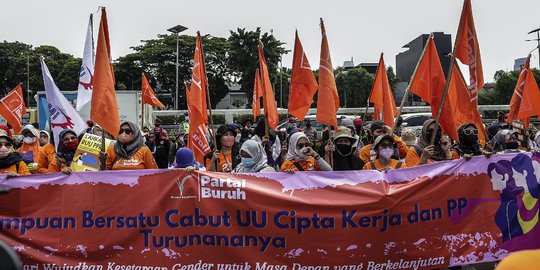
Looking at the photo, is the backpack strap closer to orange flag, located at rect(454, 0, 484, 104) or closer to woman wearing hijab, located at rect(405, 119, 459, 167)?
woman wearing hijab, located at rect(405, 119, 459, 167)

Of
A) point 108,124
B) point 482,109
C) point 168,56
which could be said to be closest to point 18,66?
point 168,56

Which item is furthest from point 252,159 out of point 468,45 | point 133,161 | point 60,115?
point 60,115

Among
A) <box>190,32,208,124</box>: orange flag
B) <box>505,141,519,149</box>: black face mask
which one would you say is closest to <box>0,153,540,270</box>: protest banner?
<box>505,141,519,149</box>: black face mask

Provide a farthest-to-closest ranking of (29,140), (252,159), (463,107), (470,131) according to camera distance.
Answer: (29,140) → (463,107) → (470,131) → (252,159)

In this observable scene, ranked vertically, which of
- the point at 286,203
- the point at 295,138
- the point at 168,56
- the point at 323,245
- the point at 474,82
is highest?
the point at 168,56

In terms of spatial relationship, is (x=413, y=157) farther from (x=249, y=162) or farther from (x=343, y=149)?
(x=249, y=162)

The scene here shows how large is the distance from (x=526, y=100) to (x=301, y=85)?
500 centimetres

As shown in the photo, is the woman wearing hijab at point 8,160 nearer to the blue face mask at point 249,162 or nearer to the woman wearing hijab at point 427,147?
the blue face mask at point 249,162

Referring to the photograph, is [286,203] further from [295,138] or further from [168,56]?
[168,56]

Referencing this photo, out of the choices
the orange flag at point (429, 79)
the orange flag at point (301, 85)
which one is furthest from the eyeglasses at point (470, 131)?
the orange flag at point (301, 85)

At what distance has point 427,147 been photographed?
578cm

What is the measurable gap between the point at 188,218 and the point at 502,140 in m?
4.09

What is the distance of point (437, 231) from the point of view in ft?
17.0

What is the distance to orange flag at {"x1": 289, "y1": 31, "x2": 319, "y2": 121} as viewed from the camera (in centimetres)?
793
